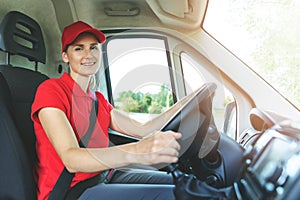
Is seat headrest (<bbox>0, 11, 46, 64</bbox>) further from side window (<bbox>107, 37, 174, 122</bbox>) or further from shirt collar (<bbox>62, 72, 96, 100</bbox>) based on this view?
side window (<bbox>107, 37, 174, 122</bbox>)

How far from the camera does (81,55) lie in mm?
1397

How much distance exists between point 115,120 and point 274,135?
891 mm

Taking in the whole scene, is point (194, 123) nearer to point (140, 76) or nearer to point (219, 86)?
point (219, 86)

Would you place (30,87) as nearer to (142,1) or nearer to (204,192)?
(204,192)

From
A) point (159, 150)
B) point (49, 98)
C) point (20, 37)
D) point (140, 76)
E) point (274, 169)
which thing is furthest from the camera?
point (140, 76)

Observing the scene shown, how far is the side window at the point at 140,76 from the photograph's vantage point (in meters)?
2.00

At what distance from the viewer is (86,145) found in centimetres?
128

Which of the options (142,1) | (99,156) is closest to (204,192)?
(99,156)

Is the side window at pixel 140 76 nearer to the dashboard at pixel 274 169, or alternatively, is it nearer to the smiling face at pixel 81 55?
the smiling face at pixel 81 55

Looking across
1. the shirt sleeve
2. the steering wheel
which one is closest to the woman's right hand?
the steering wheel

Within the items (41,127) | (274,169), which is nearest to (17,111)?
(41,127)

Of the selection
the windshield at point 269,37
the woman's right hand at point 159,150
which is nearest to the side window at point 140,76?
the windshield at point 269,37

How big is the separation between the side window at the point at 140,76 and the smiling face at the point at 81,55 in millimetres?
557

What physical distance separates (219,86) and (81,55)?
2.19 ft
